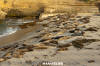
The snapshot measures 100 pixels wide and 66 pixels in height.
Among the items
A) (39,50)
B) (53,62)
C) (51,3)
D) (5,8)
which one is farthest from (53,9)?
(53,62)

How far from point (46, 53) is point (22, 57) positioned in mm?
897

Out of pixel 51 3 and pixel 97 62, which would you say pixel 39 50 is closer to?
pixel 97 62

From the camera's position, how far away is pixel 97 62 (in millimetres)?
4820

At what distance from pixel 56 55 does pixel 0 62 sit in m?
1.95

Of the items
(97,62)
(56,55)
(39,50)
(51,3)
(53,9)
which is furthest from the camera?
(51,3)

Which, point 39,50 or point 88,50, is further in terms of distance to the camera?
point 39,50

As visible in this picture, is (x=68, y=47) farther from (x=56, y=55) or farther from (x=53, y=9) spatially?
(x=53, y=9)

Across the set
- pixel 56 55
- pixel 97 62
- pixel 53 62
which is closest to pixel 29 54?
pixel 56 55

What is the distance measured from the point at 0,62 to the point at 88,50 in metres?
3.15

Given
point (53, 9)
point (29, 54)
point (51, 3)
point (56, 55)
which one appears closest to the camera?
point (56, 55)

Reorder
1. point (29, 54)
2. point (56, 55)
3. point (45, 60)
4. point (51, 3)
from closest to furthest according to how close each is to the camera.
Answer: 1. point (45, 60)
2. point (56, 55)
3. point (29, 54)
4. point (51, 3)

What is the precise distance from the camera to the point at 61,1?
83.2 feet

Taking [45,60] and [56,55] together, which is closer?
[45,60]

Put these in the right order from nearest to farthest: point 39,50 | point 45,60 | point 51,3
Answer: point 45,60
point 39,50
point 51,3
